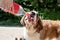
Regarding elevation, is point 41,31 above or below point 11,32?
above

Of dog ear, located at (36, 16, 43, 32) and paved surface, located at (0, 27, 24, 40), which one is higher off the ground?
dog ear, located at (36, 16, 43, 32)

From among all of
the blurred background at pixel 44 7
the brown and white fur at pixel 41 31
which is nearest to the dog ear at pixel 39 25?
the brown and white fur at pixel 41 31

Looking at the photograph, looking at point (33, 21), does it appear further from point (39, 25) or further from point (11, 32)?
point (11, 32)

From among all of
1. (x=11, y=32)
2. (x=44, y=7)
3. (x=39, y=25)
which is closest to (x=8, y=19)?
(x=11, y=32)

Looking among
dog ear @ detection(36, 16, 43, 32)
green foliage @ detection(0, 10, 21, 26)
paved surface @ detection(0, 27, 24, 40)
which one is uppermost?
dog ear @ detection(36, 16, 43, 32)

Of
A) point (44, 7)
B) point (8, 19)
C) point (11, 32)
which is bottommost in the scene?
point (11, 32)

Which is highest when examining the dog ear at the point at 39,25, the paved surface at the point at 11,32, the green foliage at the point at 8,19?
the dog ear at the point at 39,25

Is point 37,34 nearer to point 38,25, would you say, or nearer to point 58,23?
point 38,25

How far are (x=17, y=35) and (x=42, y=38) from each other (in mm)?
453

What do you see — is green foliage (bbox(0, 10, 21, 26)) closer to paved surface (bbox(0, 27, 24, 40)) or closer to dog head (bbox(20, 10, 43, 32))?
paved surface (bbox(0, 27, 24, 40))

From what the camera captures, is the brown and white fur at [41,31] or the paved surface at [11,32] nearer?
the brown and white fur at [41,31]

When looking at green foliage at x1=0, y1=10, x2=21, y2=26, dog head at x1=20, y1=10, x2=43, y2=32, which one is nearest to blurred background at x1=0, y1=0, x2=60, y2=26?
green foliage at x1=0, y1=10, x2=21, y2=26

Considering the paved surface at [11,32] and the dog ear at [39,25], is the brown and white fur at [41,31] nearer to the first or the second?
the dog ear at [39,25]

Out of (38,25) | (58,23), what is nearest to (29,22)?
(38,25)
